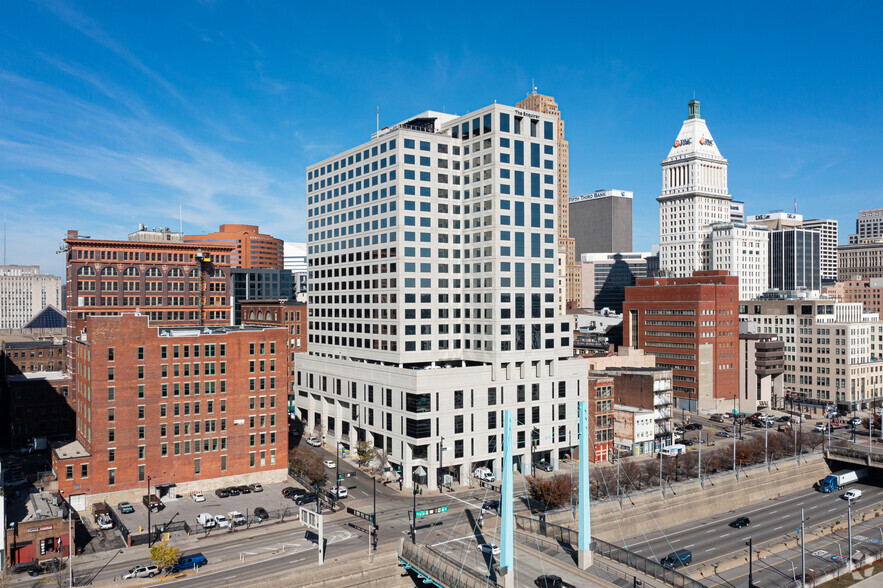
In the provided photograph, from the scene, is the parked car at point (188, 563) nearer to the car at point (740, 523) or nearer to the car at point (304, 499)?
the car at point (304, 499)

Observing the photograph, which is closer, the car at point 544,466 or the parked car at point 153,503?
the parked car at point 153,503

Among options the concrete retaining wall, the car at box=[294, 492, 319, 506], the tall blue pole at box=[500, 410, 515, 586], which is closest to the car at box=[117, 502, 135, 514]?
the car at box=[294, 492, 319, 506]

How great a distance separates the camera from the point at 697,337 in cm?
17088

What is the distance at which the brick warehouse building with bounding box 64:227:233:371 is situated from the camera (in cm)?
14200

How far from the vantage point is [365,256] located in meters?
126

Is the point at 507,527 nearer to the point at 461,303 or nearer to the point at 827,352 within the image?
the point at 461,303

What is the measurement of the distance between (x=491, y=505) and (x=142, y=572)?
44.2 meters

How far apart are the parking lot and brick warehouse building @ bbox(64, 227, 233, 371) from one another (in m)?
55.7

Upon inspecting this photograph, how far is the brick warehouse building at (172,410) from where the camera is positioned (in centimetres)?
9131

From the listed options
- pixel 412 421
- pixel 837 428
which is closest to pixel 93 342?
pixel 412 421

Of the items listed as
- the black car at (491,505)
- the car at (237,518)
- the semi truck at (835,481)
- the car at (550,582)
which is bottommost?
the semi truck at (835,481)

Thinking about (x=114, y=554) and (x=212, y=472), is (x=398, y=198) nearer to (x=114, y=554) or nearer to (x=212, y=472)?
(x=212, y=472)

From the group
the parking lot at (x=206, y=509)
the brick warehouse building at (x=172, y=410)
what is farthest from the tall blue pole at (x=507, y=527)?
the brick warehouse building at (x=172, y=410)

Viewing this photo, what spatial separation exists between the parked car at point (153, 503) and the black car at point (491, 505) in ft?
137
